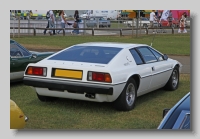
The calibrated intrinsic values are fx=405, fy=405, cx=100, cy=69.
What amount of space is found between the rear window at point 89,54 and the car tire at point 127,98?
1.53ft

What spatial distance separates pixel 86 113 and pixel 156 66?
156cm

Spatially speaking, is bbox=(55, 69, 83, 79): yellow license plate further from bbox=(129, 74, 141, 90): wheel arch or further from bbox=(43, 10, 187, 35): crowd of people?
bbox=(129, 74, 141, 90): wheel arch

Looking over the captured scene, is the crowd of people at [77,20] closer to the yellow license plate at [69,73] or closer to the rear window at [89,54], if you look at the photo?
the rear window at [89,54]

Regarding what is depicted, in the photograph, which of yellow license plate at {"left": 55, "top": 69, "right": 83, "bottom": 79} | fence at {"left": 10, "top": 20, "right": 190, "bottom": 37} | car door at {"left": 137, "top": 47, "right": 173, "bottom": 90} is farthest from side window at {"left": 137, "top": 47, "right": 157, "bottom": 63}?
yellow license plate at {"left": 55, "top": 69, "right": 83, "bottom": 79}

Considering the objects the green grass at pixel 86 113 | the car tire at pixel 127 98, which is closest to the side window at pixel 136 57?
the car tire at pixel 127 98

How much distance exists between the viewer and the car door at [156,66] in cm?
637

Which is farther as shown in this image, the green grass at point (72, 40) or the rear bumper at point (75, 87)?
the green grass at point (72, 40)

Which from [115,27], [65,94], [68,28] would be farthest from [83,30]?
[65,94]

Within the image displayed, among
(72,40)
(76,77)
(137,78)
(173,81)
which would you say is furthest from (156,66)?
(76,77)

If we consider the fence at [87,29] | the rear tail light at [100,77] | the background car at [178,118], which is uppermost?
the fence at [87,29]

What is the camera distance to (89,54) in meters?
5.77

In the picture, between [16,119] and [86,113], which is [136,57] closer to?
[86,113]

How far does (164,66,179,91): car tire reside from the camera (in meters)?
7.13

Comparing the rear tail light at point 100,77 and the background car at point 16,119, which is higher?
the rear tail light at point 100,77
